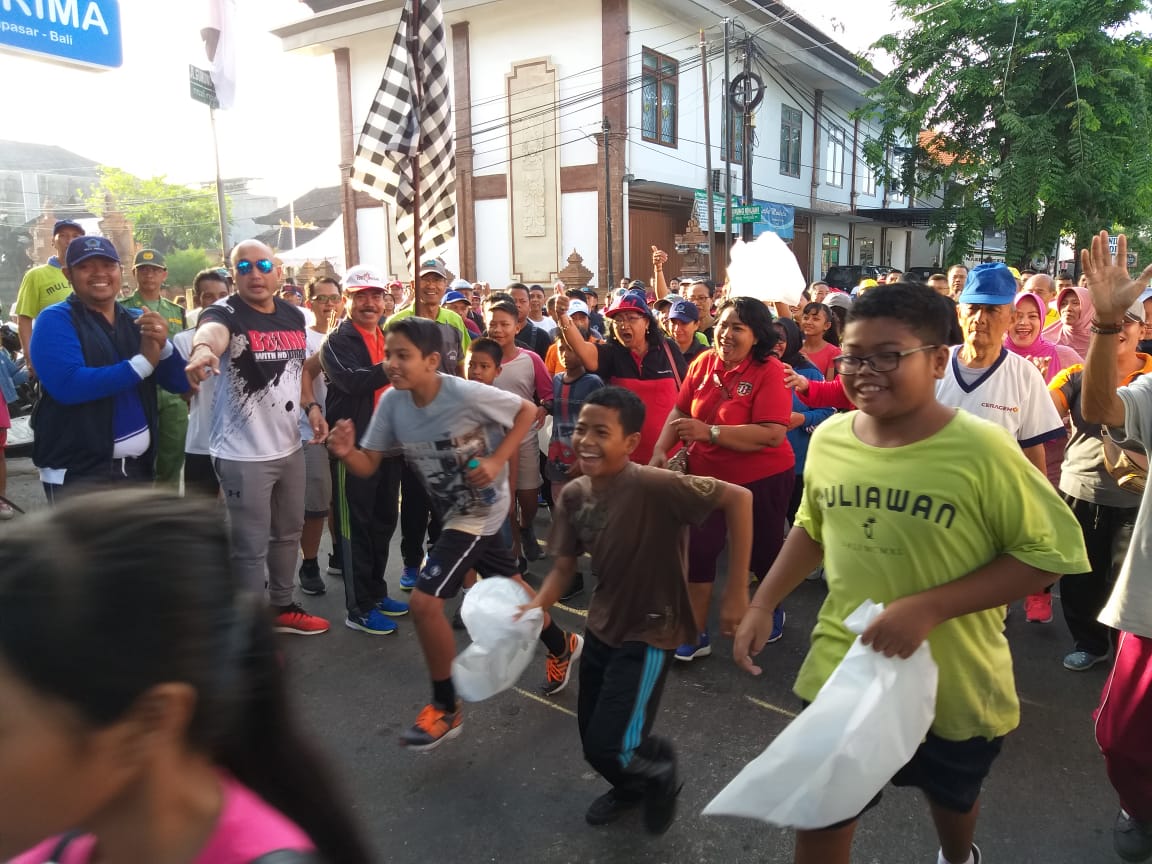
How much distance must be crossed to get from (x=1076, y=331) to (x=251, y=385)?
5286mm

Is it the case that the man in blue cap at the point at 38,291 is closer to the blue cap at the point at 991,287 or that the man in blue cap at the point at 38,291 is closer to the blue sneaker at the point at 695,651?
the blue sneaker at the point at 695,651

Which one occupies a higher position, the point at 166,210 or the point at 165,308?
the point at 166,210

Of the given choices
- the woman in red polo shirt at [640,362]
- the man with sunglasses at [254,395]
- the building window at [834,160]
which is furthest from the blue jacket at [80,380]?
the building window at [834,160]

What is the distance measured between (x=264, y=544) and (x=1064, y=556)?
364 cm

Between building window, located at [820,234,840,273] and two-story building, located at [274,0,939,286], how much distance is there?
17.7 ft

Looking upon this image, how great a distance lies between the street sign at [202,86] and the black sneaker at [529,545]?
610 centimetres

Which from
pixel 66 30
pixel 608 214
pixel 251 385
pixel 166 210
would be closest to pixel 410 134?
pixel 66 30

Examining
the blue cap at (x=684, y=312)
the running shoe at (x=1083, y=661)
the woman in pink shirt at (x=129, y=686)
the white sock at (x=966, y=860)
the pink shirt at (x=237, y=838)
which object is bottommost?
the running shoe at (x=1083, y=661)

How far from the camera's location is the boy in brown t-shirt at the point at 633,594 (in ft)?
8.61

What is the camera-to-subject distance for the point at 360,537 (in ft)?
14.8

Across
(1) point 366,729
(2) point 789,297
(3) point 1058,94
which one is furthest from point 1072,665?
(3) point 1058,94

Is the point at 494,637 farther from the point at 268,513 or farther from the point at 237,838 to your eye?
the point at 268,513

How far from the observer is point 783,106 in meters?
28.6

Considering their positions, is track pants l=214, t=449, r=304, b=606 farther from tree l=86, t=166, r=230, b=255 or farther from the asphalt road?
tree l=86, t=166, r=230, b=255
